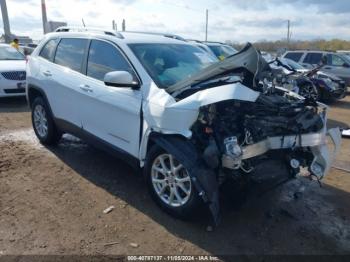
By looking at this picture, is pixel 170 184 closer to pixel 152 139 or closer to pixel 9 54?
pixel 152 139

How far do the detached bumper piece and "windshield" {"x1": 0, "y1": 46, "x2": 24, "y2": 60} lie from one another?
9722mm

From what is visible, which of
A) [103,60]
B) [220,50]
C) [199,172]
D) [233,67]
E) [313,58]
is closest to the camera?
[199,172]

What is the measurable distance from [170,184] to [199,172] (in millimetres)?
502

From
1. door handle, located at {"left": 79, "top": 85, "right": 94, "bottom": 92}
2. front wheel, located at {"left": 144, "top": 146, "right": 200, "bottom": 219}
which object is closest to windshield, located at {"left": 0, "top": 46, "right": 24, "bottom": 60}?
door handle, located at {"left": 79, "top": 85, "right": 94, "bottom": 92}

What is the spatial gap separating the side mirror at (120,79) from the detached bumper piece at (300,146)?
133cm

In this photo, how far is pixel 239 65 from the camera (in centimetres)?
364

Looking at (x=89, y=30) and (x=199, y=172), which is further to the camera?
(x=89, y=30)

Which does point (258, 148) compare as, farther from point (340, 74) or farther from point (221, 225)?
point (340, 74)

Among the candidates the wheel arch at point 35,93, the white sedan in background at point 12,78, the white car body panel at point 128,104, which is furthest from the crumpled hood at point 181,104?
the white sedan in background at point 12,78

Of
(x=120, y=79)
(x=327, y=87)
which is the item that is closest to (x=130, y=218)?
(x=120, y=79)

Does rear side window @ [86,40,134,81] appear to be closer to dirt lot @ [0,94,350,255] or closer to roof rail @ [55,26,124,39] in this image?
roof rail @ [55,26,124,39]

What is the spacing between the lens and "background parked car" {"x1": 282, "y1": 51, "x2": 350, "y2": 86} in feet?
47.3

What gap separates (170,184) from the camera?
3.74 meters

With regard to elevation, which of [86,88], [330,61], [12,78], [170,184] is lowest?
[170,184]
